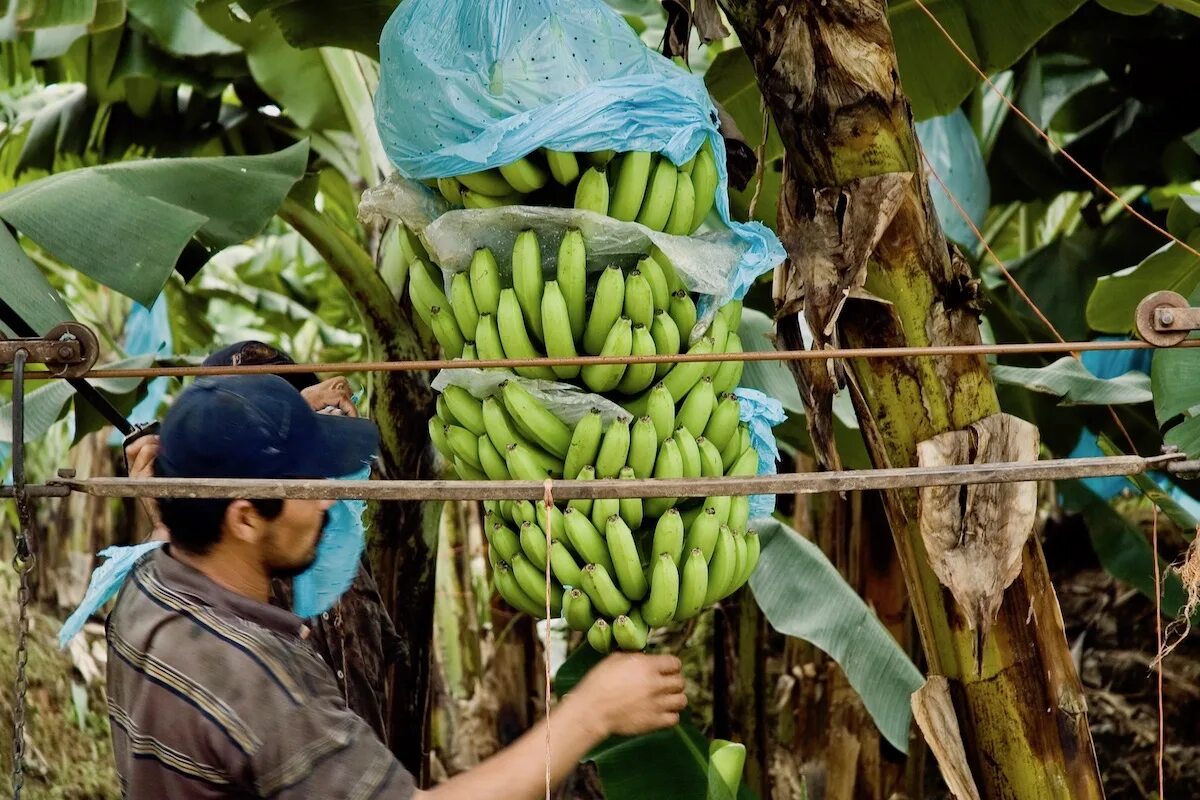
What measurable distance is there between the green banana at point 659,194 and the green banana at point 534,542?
0.30 metres

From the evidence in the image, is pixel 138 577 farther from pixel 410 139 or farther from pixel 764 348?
pixel 764 348

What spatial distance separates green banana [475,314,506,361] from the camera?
1.14 metres

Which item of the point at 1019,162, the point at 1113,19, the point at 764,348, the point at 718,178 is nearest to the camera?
Answer: the point at 718,178

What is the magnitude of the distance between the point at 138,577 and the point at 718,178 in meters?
0.66

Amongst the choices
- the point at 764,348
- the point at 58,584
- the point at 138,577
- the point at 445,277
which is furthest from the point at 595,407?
the point at 58,584

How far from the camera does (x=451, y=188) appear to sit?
1212 millimetres

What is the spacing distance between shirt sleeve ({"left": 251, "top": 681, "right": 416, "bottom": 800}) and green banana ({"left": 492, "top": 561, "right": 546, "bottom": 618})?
0.22 m

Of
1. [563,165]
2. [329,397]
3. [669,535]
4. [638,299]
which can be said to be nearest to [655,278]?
[638,299]

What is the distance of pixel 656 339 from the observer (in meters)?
1.17

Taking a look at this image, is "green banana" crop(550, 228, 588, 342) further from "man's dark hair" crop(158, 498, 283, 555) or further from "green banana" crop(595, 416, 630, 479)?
"man's dark hair" crop(158, 498, 283, 555)

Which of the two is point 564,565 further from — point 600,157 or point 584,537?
point 600,157

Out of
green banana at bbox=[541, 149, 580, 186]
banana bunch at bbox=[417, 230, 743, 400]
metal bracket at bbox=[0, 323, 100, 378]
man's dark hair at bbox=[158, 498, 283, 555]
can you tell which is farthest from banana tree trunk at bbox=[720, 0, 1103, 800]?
metal bracket at bbox=[0, 323, 100, 378]

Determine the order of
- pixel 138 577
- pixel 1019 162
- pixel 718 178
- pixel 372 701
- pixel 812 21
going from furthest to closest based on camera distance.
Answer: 1. pixel 1019 162
2. pixel 372 701
3. pixel 812 21
4. pixel 718 178
5. pixel 138 577

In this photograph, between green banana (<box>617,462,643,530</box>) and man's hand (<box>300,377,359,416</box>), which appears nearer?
green banana (<box>617,462,643,530</box>)
